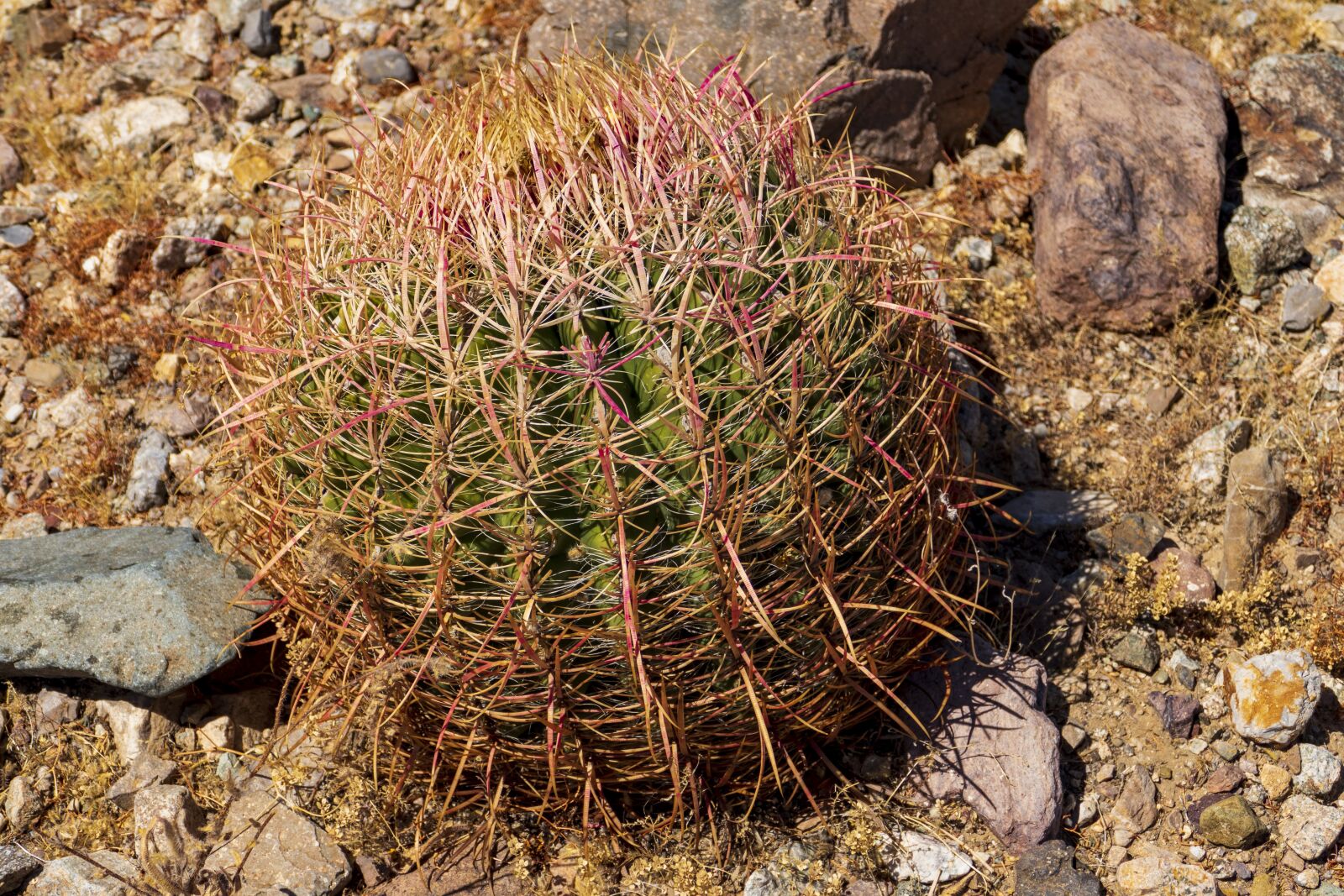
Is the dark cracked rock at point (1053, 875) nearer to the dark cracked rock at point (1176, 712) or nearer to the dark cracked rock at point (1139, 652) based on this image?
the dark cracked rock at point (1176, 712)

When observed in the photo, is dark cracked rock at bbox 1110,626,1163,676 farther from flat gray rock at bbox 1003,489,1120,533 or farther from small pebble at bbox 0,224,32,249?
small pebble at bbox 0,224,32,249

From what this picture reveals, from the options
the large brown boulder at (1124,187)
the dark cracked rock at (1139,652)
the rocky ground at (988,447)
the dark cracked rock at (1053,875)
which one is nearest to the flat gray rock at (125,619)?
the rocky ground at (988,447)

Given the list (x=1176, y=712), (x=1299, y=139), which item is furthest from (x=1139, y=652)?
(x=1299, y=139)

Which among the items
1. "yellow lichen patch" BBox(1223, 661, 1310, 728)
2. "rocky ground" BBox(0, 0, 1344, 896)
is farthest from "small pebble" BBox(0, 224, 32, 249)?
"yellow lichen patch" BBox(1223, 661, 1310, 728)

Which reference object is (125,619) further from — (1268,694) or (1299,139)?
(1299,139)

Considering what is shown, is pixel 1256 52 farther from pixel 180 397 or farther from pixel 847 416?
pixel 180 397

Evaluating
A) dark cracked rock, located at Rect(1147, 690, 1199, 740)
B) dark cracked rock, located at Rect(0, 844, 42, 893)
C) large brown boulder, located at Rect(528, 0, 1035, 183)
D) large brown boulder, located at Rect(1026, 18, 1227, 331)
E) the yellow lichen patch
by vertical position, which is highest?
large brown boulder, located at Rect(528, 0, 1035, 183)

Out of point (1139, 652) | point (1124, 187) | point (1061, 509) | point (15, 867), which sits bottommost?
point (15, 867)
